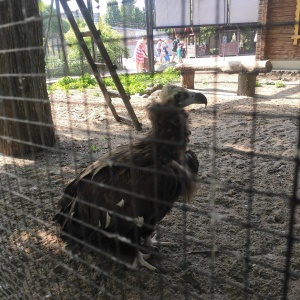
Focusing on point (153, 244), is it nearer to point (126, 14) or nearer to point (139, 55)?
point (139, 55)

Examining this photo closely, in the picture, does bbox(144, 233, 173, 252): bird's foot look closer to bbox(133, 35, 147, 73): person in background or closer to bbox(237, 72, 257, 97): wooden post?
bbox(133, 35, 147, 73): person in background

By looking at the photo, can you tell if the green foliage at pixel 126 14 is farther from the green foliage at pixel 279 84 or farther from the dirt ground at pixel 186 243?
the green foliage at pixel 279 84

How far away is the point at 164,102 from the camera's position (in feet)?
9.00

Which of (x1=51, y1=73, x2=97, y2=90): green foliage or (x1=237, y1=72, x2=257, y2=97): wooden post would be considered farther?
(x1=237, y1=72, x2=257, y2=97): wooden post

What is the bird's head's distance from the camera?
273 centimetres

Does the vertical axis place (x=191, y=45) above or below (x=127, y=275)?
above

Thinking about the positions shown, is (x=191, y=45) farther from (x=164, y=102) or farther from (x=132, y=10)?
(x=164, y=102)

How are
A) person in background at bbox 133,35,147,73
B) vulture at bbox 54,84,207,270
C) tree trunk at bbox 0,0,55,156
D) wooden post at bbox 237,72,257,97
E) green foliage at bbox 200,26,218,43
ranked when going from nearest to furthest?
green foliage at bbox 200,26,218,43
person in background at bbox 133,35,147,73
vulture at bbox 54,84,207,270
tree trunk at bbox 0,0,55,156
wooden post at bbox 237,72,257,97

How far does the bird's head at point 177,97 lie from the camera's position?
2.73 m

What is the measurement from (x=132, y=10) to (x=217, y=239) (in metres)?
2.19

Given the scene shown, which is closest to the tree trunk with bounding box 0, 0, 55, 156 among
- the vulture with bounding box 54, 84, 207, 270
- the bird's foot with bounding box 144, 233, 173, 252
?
the vulture with bounding box 54, 84, 207, 270

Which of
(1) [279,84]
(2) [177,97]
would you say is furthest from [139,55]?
(1) [279,84]

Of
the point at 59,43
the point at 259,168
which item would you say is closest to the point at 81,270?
the point at 59,43

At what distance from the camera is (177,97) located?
276cm
